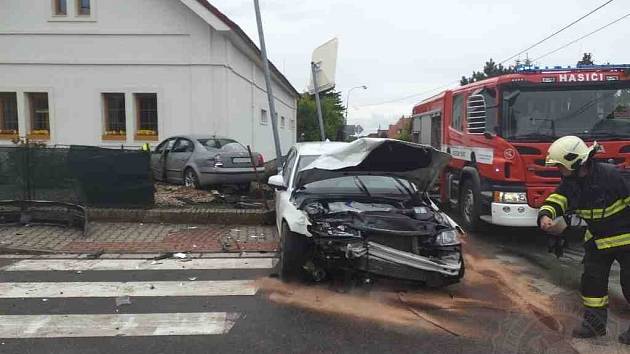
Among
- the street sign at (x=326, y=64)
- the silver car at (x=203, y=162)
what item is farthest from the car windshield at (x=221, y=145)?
the street sign at (x=326, y=64)

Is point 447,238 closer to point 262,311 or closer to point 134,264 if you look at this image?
point 262,311

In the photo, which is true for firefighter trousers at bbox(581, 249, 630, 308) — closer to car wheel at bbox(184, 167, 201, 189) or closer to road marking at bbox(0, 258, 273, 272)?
road marking at bbox(0, 258, 273, 272)

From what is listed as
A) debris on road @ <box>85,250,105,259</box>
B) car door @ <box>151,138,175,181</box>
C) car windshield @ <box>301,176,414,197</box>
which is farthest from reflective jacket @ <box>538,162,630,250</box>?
car door @ <box>151,138,175,181</box>

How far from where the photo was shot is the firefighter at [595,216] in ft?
15.5

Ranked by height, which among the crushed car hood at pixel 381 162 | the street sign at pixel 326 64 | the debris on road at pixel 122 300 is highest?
the street sign at pixel 326 64

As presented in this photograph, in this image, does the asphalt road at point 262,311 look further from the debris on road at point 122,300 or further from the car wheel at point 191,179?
the car wheel at point 191,179

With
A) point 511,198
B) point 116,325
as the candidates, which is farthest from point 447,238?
point 116,325

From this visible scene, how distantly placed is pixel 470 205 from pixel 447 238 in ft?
12.8

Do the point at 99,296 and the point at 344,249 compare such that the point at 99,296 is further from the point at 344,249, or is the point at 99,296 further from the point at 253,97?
the point at 253,97

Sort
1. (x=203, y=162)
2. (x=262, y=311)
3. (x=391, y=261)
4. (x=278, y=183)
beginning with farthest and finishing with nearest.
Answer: (x=203, y=162), (x=278, y=183), (x=391, y=261), (x=262, y=311)

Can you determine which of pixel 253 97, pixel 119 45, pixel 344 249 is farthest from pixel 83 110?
pixel 344 249

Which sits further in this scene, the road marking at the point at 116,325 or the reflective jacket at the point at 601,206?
the road marking at the point at 116,325

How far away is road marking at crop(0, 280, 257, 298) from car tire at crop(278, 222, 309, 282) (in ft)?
1.36

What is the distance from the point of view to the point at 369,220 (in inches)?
235
